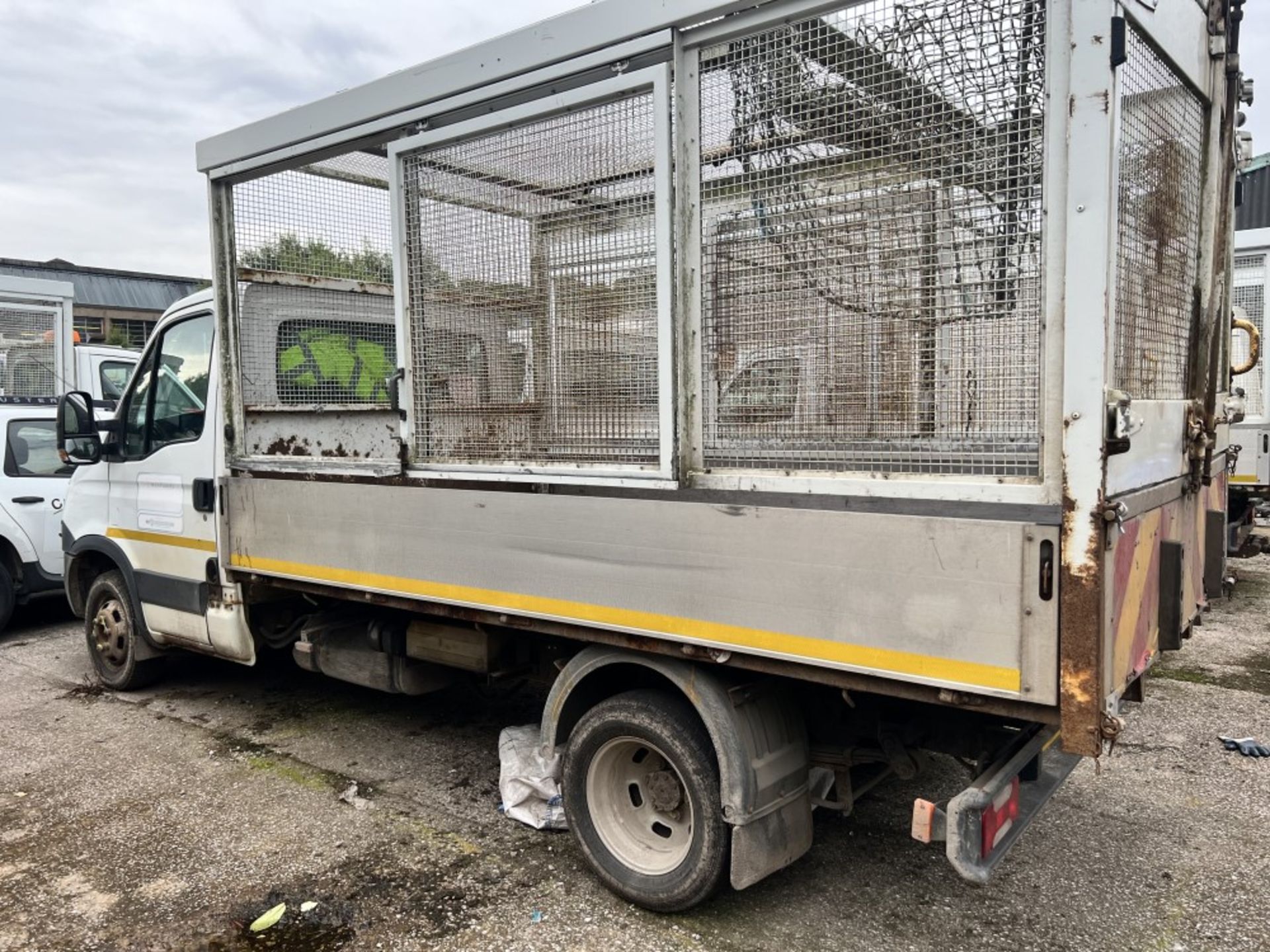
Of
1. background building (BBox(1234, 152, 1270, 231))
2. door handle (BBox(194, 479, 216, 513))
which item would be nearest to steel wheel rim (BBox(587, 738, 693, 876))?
door handle (BBox(194, 479, 216, 513))

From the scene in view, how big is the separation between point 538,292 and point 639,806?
1.91 m

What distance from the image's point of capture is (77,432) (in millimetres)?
5336

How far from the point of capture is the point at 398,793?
4.23m

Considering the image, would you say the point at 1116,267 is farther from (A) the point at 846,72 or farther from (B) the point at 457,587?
(B) the point at 457,587

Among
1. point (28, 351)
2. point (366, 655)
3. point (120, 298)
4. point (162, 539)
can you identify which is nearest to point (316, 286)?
point (162, 539)

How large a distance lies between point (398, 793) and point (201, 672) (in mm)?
2656

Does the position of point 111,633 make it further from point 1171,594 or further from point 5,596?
point 1171,594

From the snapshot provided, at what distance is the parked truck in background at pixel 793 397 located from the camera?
2381mm

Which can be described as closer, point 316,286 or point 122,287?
point 316,286

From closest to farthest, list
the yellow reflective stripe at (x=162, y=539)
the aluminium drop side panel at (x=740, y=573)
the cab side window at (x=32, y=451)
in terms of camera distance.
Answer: the aluminium drop side panel at (x=740, y=573) < the yellow reflective stripe at (x=162, y=539) < the cab side window at (x=32, y=451)

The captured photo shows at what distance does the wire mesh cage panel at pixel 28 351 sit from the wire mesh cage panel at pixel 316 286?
6380 millimetres

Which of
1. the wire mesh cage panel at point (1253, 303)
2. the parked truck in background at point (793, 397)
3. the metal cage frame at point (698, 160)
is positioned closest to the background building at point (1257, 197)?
the wire mesh cage panel at point (1253, 303)

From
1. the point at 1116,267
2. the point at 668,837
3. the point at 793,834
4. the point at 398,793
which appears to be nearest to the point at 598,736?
the point at 668,837

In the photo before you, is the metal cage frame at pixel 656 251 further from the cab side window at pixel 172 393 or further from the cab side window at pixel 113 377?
the cab side window at pixel 113 377
